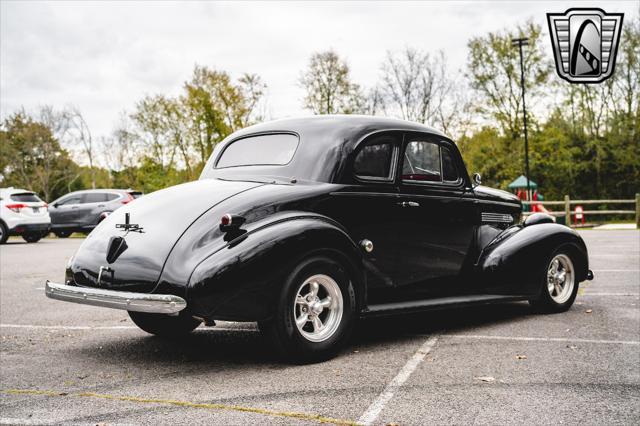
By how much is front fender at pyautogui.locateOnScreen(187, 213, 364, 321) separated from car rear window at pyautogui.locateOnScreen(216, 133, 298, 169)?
3.25 feet

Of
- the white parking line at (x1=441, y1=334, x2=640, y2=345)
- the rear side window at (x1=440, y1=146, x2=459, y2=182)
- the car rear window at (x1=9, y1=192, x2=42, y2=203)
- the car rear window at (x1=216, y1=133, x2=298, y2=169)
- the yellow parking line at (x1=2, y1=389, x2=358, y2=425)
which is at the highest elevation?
the car rear window at (x1=216, y1=133, x2=298, y2=169)

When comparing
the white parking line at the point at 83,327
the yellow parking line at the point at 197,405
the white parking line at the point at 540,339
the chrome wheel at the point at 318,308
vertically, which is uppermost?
the chrome wheel at the point at 318,308

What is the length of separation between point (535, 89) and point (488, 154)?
5.13 m

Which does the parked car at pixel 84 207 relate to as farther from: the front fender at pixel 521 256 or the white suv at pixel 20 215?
the front fender at pixel 521 256

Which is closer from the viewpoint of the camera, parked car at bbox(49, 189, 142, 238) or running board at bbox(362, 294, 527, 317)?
running board at bbox(362, 294, 527, 317)

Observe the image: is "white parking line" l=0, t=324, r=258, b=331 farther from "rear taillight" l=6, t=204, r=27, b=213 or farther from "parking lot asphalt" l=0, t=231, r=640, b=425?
"rear taillight" l=6, t=204, r=27, b=213

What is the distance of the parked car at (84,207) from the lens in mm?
23328

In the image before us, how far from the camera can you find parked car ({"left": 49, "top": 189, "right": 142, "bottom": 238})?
23328 millimetres

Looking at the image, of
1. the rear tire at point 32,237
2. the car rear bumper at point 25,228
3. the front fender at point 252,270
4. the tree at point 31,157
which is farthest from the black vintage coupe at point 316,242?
the tree at point 31,157

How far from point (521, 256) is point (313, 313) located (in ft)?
8.67

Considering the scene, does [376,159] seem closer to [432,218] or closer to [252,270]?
[432,218]

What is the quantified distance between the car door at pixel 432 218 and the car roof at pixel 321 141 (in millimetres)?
387

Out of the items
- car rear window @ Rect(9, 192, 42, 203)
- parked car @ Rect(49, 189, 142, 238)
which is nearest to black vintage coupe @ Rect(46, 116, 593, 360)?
car rear window @ Rect(9, 192, 42, 203)

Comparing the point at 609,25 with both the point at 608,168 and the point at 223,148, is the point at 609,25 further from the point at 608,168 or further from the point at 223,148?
the point at 608,168
